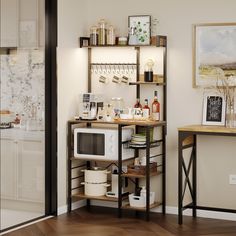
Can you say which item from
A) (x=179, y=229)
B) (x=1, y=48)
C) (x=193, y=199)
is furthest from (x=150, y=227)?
(x=1, y=48)

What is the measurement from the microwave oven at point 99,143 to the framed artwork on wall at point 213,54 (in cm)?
96

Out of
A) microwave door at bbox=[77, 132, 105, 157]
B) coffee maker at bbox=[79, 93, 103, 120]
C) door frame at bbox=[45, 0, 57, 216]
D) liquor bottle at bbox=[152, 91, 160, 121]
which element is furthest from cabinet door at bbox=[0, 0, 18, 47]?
liquor bottle at bbox=[152, 91, 160, 121]

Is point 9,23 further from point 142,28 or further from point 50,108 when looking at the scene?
point 142,28

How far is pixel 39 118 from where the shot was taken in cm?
611

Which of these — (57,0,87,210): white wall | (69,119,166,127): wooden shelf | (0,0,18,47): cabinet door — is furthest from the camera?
(57,0,87,210): white wall

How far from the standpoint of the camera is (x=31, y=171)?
6.01 meters

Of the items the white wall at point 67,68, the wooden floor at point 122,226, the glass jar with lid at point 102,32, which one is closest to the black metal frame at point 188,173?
the wooden floor at point 122,226

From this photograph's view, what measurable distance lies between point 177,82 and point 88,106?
97 centimetres

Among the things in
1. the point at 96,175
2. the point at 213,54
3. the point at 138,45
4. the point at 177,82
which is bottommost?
the point at 96,175

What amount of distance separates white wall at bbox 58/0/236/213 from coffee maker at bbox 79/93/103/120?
152 millimetres

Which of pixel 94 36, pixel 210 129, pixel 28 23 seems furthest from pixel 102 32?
pixel 210 129

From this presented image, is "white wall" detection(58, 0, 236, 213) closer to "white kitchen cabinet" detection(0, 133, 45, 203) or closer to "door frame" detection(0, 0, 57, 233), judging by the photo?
"door frame" detection(0, 0, 57, 233)

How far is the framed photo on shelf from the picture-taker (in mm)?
6345

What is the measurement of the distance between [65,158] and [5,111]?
1110mm
